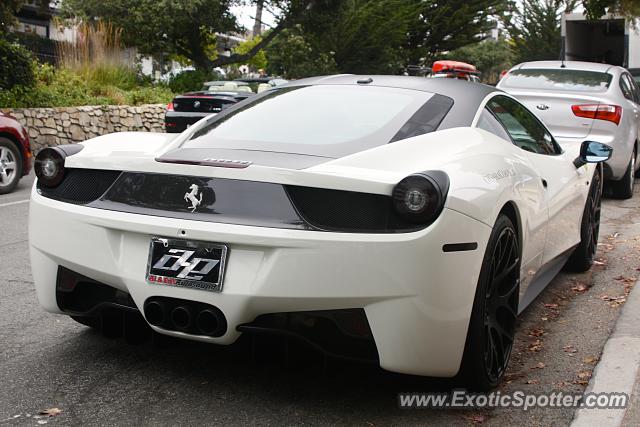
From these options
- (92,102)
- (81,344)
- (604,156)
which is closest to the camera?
(81,344)

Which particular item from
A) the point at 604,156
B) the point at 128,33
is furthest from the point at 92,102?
the point at 128,33

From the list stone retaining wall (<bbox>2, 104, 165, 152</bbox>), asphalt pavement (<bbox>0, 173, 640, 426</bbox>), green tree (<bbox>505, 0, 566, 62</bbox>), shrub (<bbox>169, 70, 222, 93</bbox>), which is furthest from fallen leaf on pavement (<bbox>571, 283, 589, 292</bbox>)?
green tree (<bbox>505, 0, 566, 62</bbox>)

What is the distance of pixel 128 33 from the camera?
34.6m

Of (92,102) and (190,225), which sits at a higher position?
(190,225)

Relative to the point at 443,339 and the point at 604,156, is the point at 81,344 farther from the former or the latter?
the point at 604,156

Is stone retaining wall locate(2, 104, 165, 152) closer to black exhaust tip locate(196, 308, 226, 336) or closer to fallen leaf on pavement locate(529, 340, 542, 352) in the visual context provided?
fallen leaf on pavement locate(529, 340, 542, 352)

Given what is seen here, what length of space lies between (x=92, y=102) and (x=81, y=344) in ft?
45.1

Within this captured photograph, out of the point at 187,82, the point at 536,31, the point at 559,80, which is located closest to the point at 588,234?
the point at 559,80

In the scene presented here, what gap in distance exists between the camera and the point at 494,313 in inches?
141

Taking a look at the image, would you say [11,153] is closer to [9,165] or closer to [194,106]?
[9,165]

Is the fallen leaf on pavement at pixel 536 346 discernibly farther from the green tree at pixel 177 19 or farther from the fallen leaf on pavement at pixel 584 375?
the green tree at pixel 177 19

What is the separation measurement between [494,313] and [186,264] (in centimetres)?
132

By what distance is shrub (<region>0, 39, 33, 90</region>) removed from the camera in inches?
590

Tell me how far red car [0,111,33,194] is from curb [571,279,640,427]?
7.64 m
